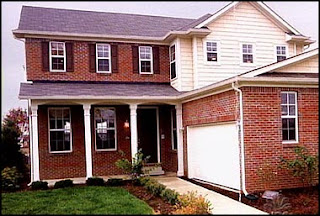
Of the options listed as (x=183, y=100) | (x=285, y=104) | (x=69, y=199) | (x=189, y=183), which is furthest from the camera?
(x=183, y=100)

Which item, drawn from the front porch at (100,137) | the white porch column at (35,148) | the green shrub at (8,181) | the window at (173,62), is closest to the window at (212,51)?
the window at (173,62)

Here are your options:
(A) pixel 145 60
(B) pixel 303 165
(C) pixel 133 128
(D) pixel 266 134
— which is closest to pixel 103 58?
(A) pixel 145 60

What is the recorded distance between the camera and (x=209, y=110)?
1074 centimetres

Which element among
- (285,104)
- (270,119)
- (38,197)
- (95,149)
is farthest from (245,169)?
Result: (95,149)

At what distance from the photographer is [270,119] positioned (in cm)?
916

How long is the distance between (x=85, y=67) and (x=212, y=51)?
528cm

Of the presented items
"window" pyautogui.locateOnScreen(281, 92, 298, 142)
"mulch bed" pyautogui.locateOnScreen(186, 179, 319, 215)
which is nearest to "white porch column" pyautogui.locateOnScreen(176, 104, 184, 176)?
"mulch bed" pyautogui.locateOnScreen(186, 179, 319, 215)

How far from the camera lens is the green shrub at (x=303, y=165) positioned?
8.66m

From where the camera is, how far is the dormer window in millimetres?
14219

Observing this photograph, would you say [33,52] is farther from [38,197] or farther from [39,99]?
[38,197]

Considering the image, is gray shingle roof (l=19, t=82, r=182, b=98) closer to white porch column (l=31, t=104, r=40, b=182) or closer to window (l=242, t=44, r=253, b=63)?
white porch column (l=31, t=104, r=40, b=182)

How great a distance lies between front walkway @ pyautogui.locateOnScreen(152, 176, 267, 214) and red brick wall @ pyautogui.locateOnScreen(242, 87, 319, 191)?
101 cm

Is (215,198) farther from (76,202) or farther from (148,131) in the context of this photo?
(148,131)

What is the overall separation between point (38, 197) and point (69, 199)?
1091 millimetres
